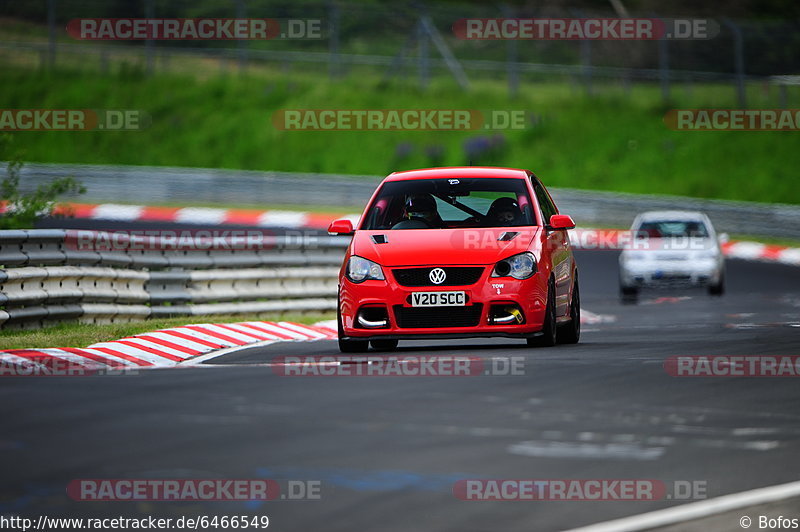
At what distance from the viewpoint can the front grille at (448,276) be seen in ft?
42.4

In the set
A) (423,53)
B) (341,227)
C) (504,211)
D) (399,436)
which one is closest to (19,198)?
(341,227)

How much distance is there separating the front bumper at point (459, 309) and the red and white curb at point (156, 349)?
1.67 meters

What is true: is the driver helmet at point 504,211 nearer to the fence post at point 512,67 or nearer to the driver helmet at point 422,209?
the driver helmet at point 422,209

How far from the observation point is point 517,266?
13.1 metres

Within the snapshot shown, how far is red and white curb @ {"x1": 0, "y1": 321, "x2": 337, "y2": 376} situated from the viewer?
38.7 ft

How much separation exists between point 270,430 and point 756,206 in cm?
3070

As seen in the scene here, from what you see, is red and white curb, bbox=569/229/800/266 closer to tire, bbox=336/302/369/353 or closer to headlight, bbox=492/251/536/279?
tire, bbox=336/302/369/353

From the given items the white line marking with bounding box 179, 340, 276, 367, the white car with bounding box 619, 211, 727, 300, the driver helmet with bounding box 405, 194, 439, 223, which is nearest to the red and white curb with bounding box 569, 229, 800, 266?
the white car with bounding box 619, 211, 727, 300

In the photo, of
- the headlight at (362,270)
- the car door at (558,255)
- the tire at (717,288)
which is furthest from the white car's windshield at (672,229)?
the headlight at (362,270)

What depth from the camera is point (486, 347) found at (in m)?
14.2

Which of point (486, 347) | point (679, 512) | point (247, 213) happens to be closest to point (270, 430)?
point (679, 512)

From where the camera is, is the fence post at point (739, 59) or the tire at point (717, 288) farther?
the fence post at point (739, 59)

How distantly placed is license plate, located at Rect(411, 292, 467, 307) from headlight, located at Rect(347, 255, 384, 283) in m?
0.39

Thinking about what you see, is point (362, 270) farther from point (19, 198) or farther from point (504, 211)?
point (19, 198)
